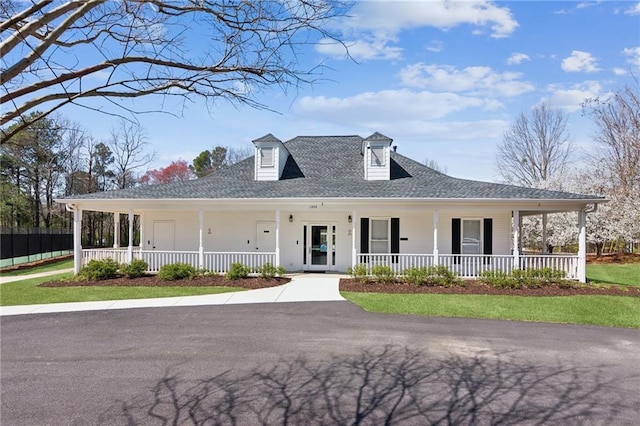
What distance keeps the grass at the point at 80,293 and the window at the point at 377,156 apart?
26.9 ft

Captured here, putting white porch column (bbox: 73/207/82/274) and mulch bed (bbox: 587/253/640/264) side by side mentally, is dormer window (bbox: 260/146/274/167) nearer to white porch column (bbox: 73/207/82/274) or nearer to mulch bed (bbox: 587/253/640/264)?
white porch column (bbox: 73/207/82/274)

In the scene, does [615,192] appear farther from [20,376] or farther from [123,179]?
[123,179]

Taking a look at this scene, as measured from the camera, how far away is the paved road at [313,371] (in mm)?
4281

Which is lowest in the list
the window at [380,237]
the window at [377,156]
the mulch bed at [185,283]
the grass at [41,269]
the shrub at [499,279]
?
the grass at [41,269]

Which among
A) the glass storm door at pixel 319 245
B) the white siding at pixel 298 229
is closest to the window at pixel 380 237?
the white siding at pixel 298 229

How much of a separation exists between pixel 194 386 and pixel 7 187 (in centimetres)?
3265

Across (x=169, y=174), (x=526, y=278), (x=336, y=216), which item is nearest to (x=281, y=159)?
(x=336, y=216)

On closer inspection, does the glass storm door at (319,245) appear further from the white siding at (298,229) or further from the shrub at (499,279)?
the shrub at (499,279)

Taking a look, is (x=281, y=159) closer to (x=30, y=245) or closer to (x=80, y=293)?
(x=80, y=293)

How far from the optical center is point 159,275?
14078mm

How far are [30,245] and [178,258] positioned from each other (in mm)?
12452

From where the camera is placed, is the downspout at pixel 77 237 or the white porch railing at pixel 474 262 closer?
the white porch railing at pixel 474 262

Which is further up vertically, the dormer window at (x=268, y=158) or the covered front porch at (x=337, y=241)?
the dormer window at (x=268, y=158)

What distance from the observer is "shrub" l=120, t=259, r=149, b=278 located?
14508mm
